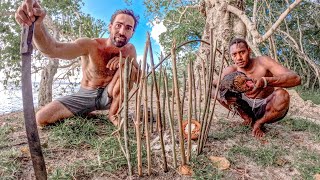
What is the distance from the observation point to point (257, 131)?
299cm

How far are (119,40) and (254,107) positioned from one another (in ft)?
5.31

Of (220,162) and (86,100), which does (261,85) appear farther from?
(86,100)

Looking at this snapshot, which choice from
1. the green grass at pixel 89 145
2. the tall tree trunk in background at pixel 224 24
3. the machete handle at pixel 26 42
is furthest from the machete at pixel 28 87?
the tall tree trunk in background at pixel 224 24

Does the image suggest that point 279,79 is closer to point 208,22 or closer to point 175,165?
point 175,165

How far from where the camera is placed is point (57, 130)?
9.45 feet

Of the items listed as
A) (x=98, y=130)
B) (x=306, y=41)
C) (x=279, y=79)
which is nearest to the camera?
(x=279, y=79)

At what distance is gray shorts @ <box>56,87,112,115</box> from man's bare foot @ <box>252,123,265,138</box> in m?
1.55

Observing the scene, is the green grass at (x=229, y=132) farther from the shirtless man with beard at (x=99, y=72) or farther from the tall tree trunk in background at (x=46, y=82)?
the tall tree trunk in background at (x=46, y=82)

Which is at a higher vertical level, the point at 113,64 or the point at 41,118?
the point at 113,64

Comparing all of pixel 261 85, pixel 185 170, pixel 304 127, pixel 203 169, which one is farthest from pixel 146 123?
pixel 304 127

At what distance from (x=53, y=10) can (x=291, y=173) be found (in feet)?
26.5

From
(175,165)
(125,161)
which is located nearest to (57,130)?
(125,161)

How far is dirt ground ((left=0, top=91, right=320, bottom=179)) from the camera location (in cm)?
216

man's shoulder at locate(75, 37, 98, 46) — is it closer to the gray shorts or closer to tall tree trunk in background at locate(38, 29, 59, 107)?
the gray shorts
